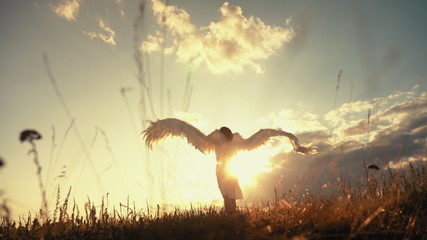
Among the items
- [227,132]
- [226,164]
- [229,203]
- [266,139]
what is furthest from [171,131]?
[266,139]

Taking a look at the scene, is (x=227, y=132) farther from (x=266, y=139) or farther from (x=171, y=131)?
(x=171, y=131)

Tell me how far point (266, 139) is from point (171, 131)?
2.91 metres

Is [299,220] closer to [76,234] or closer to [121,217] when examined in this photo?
[121,217]

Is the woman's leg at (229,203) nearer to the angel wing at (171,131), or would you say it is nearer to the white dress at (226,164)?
the white dress at (226,164)

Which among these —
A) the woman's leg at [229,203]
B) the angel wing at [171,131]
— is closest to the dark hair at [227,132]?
the angel wing at [171,131]

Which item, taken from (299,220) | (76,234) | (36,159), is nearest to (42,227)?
(76,234)

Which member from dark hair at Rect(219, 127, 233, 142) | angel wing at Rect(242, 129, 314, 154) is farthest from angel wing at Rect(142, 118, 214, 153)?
angel wing at Rect(242, 129, 314, 154)

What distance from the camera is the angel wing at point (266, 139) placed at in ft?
30.2

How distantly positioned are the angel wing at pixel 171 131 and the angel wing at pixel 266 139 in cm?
157

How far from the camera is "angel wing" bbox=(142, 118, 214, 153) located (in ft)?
26.5

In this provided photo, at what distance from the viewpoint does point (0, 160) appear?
239 centimetres

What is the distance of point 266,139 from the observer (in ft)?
30.6

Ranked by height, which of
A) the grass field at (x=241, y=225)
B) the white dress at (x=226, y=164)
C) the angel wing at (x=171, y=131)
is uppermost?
the angel wing at (x=171, y=131)

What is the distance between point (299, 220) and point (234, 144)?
4639 millimetres
